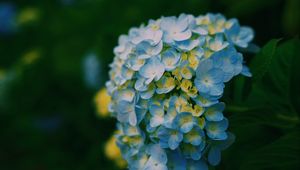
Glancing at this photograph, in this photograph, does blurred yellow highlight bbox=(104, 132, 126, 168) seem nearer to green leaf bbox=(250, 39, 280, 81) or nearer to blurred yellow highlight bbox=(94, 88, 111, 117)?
blurred yellow highlight bbox=(94, 88, 111, 117)

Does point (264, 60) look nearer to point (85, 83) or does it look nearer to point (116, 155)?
point (116, 155)

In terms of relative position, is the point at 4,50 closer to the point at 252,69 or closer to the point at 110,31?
the point at 110,31

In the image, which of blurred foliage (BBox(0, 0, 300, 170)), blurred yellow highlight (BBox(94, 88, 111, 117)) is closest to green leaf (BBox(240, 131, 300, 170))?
blurred foliage (BBox(0, 0, 300, 170))

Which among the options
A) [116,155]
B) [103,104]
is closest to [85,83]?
[103,104]

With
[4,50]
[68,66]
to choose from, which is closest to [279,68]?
[68,66]

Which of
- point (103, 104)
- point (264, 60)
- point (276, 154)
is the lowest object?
point (276, 154)

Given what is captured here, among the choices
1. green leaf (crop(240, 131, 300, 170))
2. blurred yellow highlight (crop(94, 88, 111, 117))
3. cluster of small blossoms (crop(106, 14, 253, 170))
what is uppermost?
blurred yellow highlight (crop(94, 88, 111, 117))

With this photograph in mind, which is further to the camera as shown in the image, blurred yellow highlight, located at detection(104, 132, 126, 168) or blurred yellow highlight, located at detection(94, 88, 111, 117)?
blurred yellow highlight, located at detection(94, 88, 111, 117)
